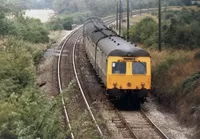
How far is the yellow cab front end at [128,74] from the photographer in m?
21.1

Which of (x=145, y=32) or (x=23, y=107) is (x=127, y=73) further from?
(x=145, y=32)

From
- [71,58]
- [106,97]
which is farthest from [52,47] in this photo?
[106,97]

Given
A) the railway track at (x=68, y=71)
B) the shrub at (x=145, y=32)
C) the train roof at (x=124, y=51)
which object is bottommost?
the railway track at (x=68, y=71)

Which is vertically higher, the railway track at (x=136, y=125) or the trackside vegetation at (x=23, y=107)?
→ the trackside vegetation at (x=23, y=107)

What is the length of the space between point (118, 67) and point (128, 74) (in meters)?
0.56

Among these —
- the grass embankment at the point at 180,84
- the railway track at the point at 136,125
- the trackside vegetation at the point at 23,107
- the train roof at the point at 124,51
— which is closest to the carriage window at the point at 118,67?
the train roof at the point at 124,51

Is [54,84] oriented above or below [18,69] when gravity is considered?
below

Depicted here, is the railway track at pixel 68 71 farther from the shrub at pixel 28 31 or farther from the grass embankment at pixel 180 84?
the grass embankment at pixel 180 84

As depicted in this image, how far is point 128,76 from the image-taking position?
69.4 ft

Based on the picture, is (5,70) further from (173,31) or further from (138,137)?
(173,31)

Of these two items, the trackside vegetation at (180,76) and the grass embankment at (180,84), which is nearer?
the grass embankment at (180,84)

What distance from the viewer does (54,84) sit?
26.2m

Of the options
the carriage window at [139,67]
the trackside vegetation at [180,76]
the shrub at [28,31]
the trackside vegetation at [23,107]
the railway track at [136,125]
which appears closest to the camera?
the trackside vegetation at [23,107]

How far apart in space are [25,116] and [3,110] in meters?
0.82
